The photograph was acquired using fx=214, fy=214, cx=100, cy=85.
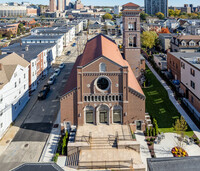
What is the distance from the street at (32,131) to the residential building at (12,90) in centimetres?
161

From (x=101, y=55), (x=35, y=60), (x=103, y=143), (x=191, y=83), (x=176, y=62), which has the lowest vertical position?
(x=103, y=143)

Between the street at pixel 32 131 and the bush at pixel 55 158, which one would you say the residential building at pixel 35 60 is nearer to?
the street at pixel 32 131

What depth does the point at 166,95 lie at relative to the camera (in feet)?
153

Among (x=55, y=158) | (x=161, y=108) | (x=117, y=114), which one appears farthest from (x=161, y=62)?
(x=55, y=158)

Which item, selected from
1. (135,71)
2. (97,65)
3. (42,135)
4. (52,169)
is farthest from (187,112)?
(52,169)

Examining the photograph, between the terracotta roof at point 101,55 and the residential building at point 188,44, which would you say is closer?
the terracotta roof at point 101,55

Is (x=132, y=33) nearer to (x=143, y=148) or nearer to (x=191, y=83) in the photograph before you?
(x=191, y=83)

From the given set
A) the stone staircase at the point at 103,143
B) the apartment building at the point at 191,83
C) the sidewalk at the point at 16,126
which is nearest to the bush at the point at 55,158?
the stone staircase at the point at 103,143

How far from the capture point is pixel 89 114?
3269 centimetres

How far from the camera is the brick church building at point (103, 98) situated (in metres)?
31.3

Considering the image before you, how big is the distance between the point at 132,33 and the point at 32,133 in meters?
29.3

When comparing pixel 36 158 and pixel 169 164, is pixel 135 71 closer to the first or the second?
pixel 36 158

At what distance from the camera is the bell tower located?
150ft

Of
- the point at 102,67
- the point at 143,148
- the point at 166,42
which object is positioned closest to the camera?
the point at 143,148
